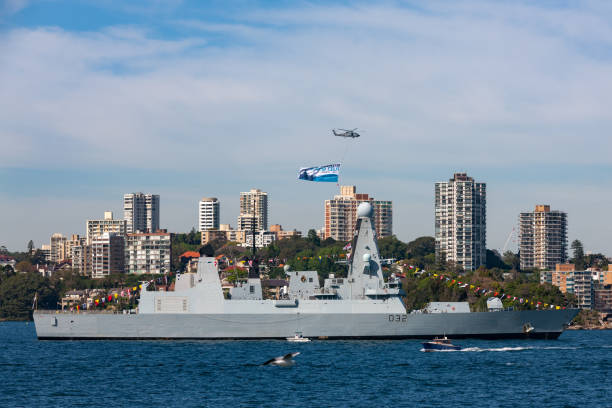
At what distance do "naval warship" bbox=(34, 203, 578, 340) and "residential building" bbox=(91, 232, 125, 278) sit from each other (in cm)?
9932

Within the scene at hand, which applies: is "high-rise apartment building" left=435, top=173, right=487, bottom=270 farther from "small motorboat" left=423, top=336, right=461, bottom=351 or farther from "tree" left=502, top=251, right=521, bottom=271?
"small motorboat" left=423, top=336, right=461, bottom=351

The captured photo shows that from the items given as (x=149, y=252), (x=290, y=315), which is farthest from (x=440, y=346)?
(x=149, y=252)

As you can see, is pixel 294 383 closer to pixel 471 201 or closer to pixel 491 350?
pixel 491 350

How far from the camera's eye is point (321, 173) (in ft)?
202

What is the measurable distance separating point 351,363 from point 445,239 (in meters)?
114

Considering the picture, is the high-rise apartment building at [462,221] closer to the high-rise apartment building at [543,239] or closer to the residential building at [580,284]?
the high-rise apartment building at [543,239]

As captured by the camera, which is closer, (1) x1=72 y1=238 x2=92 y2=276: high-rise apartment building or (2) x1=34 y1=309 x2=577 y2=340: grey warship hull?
(2) x1=34 y1=309 x2=577 y2=340: grey warship hull

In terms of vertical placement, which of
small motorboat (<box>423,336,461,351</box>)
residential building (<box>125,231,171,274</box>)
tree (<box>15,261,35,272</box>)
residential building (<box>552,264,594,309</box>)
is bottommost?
small motorboat (<box>423,336,461,351</box>)

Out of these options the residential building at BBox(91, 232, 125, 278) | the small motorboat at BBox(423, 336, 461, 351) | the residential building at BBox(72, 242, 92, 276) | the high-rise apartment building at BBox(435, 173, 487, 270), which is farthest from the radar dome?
the residential building at BBox(72, 242, 92, 276)

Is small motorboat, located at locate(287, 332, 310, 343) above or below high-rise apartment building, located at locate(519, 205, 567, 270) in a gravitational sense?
below

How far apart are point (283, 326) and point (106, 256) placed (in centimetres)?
10570

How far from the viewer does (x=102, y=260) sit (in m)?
160

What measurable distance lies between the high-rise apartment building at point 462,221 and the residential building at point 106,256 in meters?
56.3

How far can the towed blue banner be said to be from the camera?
6125cm
